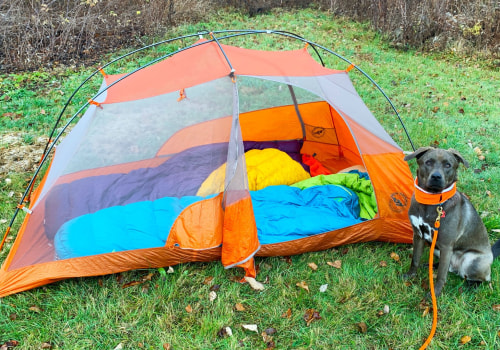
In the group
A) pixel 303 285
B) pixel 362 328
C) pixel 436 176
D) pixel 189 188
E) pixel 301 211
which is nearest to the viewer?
pixel 436 176

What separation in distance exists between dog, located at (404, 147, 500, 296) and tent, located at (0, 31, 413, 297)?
564mm

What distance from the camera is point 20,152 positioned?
16.9 ft

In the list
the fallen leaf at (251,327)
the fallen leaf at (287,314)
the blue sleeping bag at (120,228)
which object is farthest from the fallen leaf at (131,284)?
the fallen leaf at (287,314)

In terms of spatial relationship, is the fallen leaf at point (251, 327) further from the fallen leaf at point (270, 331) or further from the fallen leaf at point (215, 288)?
the fallen leaf at point (215, 288)

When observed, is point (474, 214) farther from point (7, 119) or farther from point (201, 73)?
point (7, 119)

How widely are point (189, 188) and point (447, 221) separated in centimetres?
216

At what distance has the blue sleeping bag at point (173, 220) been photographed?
127 inches

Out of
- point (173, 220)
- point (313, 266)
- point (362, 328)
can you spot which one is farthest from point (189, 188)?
point (362, 328)

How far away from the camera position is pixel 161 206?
141 inches

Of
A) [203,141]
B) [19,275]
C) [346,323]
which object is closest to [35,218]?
[19,275]

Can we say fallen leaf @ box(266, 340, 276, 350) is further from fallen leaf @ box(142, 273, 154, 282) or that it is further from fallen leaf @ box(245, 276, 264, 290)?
fallen leaf @ box(142, 273, 154, 282)

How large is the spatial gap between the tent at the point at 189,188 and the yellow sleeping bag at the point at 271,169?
243 millimetres

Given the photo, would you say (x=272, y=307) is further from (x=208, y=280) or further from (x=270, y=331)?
(x=208, y=280)

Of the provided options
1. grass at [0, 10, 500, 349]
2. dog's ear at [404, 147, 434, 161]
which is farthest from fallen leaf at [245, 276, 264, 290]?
dog's ear at [404, 147, 434, 161]
